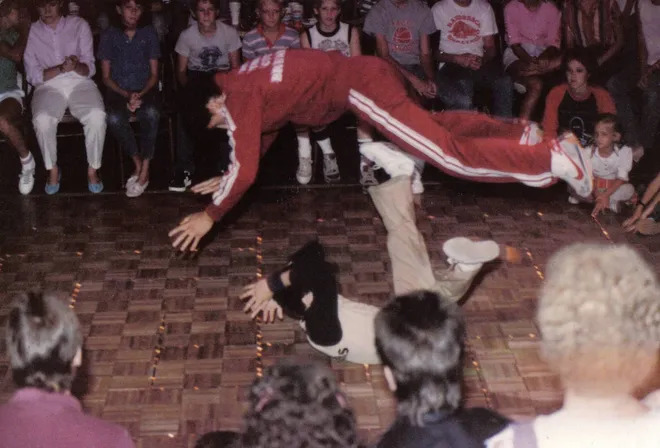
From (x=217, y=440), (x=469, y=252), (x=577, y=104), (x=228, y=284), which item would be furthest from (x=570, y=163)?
(x=217, y=440)

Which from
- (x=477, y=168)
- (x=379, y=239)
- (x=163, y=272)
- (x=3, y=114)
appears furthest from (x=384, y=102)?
(x=3, y=114)

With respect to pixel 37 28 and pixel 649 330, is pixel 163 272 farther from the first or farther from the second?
pixel 649 330

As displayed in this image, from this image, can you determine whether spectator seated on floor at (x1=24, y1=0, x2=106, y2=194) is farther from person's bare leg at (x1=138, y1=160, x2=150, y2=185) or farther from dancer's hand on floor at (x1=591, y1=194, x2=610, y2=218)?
dancer's hand on floor at (x1=591, y1=194, x2=610, y2=218)

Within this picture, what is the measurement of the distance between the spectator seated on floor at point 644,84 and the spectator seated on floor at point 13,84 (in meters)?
3.58

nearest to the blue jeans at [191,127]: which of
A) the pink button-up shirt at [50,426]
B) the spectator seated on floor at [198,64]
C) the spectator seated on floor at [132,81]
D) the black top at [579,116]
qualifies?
the spectator seated on floor at [198,64]

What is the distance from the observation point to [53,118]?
4.97 m

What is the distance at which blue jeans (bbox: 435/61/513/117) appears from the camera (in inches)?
207

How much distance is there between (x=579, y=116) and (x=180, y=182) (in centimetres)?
238

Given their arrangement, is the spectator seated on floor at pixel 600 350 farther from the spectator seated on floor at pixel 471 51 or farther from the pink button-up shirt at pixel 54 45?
the pink button-up shirt at pixel 54 45

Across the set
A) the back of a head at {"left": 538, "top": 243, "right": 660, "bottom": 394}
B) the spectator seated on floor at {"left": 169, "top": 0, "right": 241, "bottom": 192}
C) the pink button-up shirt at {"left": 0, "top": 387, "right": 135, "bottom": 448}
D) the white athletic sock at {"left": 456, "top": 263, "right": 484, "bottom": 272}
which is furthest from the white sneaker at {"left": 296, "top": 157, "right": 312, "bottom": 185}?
the back of a head at {"left": 538, "top": 243, "right": 660, "bottom": 394}

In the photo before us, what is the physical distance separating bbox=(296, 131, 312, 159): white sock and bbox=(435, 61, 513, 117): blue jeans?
35.0 inches

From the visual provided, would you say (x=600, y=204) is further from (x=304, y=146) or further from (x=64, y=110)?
(x=64, y=110)

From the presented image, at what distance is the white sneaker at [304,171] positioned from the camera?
507cm

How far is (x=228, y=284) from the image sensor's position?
12.8 ft
